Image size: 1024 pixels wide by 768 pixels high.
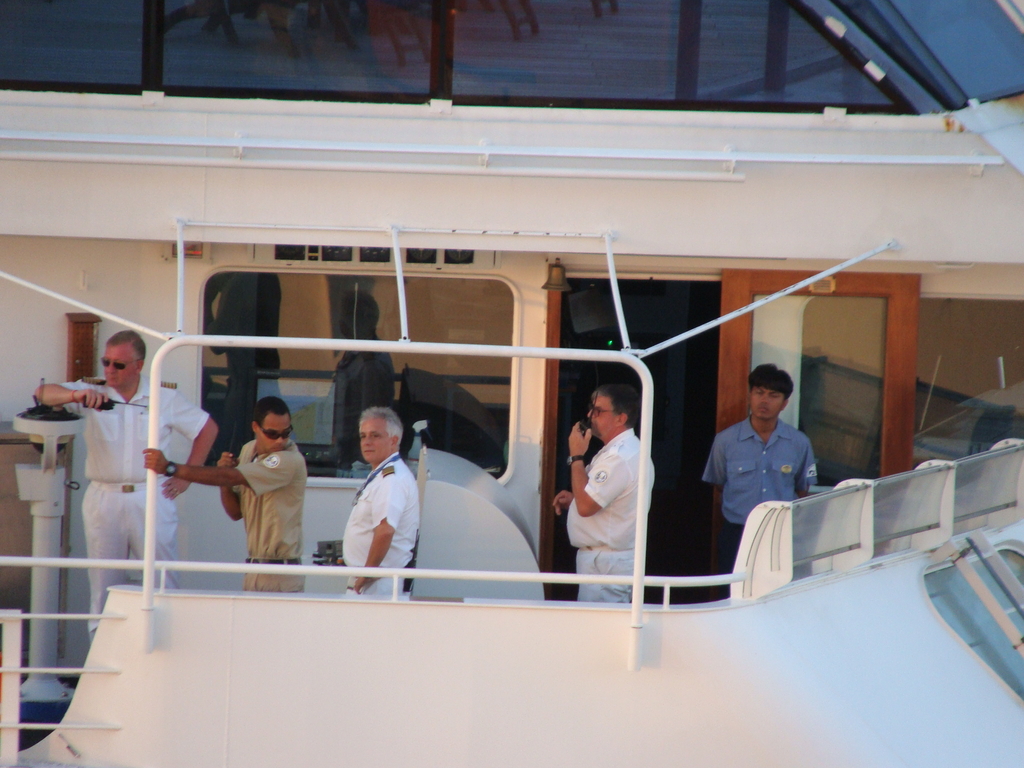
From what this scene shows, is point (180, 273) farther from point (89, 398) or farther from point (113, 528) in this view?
point (113, 528)

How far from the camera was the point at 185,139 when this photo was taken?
3928 mm

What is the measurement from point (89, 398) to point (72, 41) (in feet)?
5.10

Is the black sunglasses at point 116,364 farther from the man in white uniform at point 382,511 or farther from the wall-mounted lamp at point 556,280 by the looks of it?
the wall-mounted lamp at point 556,280

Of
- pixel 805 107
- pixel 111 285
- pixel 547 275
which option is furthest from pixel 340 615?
pixel 805 107

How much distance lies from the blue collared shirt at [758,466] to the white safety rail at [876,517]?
0.72 m

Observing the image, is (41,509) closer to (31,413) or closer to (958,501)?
(31,413)

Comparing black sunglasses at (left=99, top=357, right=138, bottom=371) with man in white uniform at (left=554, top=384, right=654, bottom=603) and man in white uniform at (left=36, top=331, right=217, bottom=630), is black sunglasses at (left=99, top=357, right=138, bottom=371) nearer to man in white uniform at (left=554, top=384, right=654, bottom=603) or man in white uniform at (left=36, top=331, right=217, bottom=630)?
man in white uniform at (left=36, top=331, right=217, bottom=630)

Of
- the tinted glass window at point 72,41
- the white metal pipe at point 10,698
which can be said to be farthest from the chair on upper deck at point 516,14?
the white metal pipe at point 10,698

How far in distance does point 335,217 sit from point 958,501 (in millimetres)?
A: 2694

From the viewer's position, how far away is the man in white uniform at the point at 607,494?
3.53m

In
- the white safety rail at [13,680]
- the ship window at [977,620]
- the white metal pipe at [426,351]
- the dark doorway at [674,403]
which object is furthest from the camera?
the dark doorway at [674,403]

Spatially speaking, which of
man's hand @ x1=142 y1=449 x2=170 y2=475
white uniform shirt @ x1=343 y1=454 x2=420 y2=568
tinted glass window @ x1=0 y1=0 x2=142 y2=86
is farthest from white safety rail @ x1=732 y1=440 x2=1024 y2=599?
tinted glass window @ x1=0 y1=0 x2=142 y2=86

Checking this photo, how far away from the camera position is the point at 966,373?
4.59 m

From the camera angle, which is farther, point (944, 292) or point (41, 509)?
point (944, 292)
